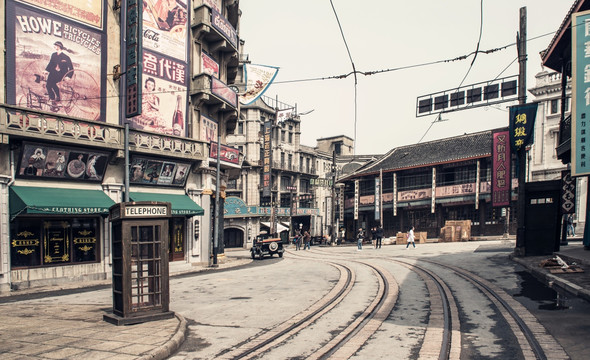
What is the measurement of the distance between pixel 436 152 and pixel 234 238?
2664cm

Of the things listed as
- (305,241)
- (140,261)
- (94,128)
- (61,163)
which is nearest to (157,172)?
(94,128)

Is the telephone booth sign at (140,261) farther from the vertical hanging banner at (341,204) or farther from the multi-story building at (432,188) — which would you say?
the vertical hanging banner at (341,204)

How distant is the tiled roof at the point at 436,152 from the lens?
42.4 metres

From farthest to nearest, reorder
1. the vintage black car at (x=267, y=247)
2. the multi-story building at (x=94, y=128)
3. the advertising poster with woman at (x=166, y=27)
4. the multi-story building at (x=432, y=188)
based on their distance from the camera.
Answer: the multi-story building at (x=432, y=188), the vintage black car at (x=267, y=247), the advertising poster with woman at (x=166, y=27), the multi-story building at (x=94, y=128)

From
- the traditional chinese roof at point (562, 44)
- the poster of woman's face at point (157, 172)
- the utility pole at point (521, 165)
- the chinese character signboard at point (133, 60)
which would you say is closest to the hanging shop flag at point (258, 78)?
the poster of woman's face at point (157, 172)

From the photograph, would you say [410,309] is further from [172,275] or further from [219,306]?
[172,275]

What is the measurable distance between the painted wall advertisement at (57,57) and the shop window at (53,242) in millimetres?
4437

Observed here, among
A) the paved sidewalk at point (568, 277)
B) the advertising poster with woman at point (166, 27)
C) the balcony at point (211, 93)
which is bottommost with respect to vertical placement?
the paved sidewalk at point (568, 277)

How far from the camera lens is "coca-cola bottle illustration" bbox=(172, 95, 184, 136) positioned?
2313cm

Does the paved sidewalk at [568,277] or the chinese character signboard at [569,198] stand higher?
the chinese character signboard at [569,198]

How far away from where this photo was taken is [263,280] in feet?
53.3

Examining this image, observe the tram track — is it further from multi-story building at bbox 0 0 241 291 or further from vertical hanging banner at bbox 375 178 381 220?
vertical hanging banner at bbox 375 178 381 220

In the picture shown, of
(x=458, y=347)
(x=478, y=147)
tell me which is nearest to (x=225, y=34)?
(x=458, y=347)

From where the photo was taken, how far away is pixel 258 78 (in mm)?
26375
